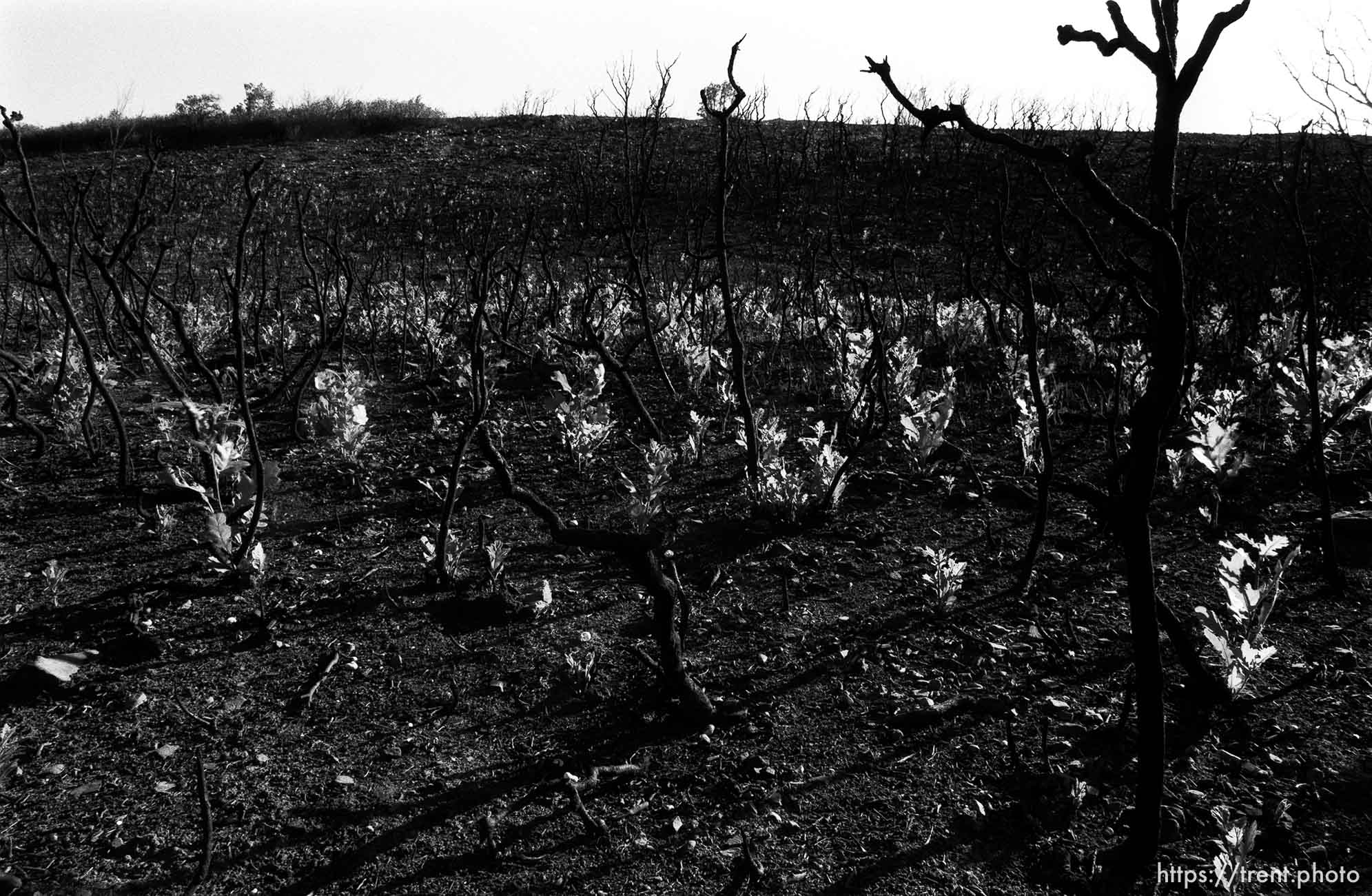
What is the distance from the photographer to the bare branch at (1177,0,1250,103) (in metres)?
1.54

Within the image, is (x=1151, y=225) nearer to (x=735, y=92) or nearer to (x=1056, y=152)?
(x=1056, y=152)

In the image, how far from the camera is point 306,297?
40.1 ft

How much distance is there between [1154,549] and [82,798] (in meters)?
4.48

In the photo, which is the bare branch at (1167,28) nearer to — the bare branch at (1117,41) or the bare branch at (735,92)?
the bare branch at (1117,41)

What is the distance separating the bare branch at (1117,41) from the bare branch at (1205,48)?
0.04m

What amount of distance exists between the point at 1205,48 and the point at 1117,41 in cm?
15

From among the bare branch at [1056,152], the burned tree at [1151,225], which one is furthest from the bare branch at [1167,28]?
the bare branch at [1056,152]

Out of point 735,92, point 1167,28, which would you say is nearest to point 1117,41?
point 1167,28

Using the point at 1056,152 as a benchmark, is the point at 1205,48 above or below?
above

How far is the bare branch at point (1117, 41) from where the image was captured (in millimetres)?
1577

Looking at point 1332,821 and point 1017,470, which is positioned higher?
point 1017,470

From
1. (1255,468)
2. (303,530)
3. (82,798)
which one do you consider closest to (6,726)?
(82,798)

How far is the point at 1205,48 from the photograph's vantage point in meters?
1.57

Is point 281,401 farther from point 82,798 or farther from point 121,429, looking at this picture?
point 82,798
